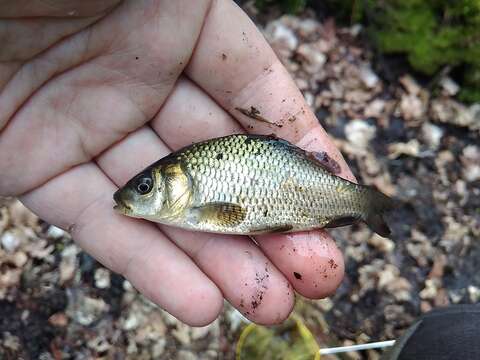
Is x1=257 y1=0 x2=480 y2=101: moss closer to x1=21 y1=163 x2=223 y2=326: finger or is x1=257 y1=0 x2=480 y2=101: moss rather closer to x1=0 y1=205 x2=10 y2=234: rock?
x1=21 y1=163 x2=223 y2=326: finger

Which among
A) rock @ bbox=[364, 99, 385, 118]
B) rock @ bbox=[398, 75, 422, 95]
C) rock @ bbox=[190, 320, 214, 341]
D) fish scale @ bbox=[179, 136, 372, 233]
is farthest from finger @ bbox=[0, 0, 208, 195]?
rock @ bbox=[398, 75, 422, 95]

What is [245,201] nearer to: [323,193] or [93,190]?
[323,193]

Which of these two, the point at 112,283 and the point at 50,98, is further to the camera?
the point at 112,283

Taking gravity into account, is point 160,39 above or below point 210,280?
above

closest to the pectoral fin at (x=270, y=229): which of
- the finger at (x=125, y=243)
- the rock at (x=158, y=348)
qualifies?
the finger at (x=125, y=243)

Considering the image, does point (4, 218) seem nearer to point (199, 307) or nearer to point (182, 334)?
point (182, 334)

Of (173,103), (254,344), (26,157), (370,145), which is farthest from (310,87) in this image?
(26,157)

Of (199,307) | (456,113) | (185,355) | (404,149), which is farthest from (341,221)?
(456,113)
